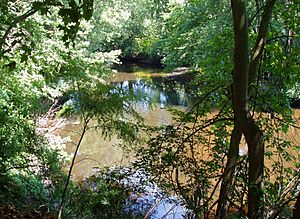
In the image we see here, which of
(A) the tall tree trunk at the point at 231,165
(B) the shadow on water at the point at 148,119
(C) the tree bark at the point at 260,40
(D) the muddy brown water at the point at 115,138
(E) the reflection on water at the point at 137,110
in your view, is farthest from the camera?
(D) the muddy brown water at the point at 115,138

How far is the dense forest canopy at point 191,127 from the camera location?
2.83 metres

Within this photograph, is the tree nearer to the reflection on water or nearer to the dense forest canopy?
the dense forest canopy

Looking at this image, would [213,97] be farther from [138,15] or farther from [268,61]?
[138,15]

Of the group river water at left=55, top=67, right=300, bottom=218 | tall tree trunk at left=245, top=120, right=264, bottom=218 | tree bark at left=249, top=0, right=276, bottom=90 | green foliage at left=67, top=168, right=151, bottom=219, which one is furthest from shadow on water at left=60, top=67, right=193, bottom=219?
tree bark at left=249, top=0, right=276, bottom=90

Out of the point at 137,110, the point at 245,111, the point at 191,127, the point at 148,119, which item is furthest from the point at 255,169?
the point at 148,119

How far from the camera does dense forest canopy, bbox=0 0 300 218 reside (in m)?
2.83

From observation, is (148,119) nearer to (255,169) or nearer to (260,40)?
(260,40)

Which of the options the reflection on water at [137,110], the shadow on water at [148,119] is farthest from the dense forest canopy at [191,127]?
the reflection on water at [137,110]

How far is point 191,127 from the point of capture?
435cm

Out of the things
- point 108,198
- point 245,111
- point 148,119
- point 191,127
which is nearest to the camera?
point 245,111

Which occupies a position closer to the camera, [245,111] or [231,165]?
[245,111]

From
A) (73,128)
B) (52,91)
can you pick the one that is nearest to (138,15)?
(73,128)

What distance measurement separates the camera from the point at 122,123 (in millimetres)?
4391

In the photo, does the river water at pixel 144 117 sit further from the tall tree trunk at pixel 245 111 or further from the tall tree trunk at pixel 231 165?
the tall tree trunk at pixel 245 111
